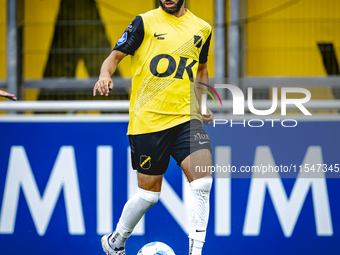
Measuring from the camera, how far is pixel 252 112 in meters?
2.83

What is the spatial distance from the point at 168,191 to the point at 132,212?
38cm

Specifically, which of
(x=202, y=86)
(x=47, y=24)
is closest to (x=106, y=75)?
(x=202, y=86)

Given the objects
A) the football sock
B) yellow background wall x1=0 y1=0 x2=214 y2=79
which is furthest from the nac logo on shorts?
yellow background wall x1=0 y1=0 x2=214 y2=79

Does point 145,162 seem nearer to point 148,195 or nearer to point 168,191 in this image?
point 148,195

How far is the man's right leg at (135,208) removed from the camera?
8.16 feet

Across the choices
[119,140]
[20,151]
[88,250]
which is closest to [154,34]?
[119,140]

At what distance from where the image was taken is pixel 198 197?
230 centimetres

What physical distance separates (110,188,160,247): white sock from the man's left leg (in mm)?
304

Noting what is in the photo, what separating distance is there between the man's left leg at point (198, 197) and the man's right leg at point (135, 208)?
0.91ft

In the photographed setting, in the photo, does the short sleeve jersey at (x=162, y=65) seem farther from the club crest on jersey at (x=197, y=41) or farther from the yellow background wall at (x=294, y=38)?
the yellow background wall at (x=294, y=38)

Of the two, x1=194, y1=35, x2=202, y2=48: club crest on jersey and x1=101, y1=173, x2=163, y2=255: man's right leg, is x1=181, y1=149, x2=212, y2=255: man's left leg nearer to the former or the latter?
x1=101, y1=173, x2=163, y2=255: man's right leg

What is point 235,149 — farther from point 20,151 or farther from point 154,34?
point 20,151

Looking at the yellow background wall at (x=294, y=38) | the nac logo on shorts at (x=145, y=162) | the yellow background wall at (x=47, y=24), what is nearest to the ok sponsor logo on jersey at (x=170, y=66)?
the nac logo on shorts at (x=145, y=162)

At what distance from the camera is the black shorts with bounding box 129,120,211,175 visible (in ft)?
7.74
